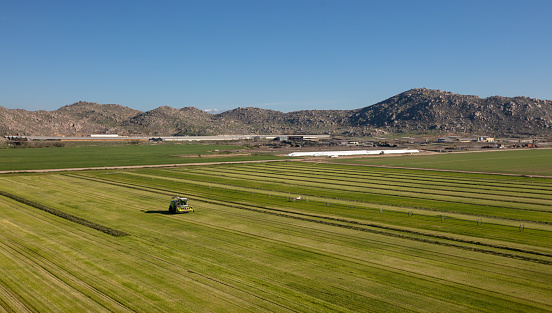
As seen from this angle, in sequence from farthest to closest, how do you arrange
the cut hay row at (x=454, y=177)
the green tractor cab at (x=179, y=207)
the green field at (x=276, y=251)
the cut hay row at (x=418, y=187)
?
the cut hay row at (x=454, y=177) → the cut hay row at (x=418, y=187) → the green tractor cab at (x=179, y=207) → the green field at (x=276, y=251)

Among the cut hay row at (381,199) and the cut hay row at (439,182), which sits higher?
the cut hay row at (381,199)

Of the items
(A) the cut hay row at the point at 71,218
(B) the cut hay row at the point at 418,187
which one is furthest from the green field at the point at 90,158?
(A) the cut hay row at the point at 71,218

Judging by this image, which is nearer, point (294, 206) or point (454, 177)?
point (294, 206)

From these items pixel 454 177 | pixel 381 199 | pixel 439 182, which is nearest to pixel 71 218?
pixel 381 199

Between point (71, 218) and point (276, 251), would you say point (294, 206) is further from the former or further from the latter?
point (71, 218)

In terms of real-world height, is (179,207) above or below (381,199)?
above

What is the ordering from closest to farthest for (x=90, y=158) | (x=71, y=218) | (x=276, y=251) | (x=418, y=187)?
1. (x=276, y=251)
2. (x=71, y=218)
3. (x=418, y=187)
4. (x=90, y=158)

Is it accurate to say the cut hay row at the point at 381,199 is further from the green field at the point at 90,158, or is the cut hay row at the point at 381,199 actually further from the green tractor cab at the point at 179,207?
the green field at the point at 90,158

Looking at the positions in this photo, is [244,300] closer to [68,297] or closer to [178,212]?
[68,297]

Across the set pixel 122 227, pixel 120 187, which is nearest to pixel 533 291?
pixel 122 227
